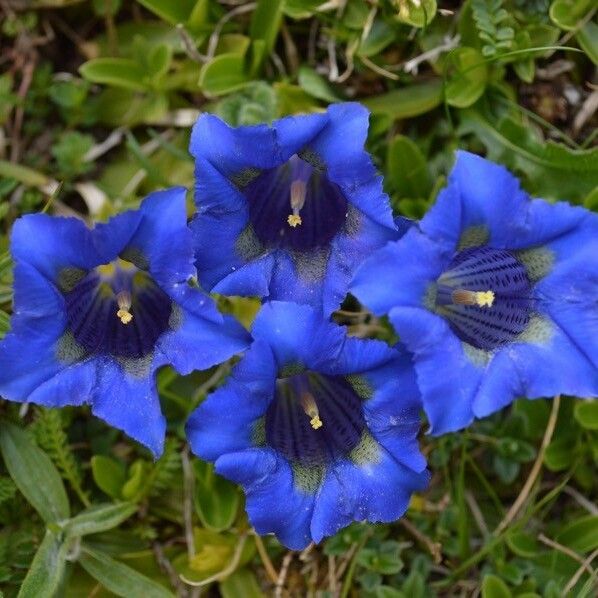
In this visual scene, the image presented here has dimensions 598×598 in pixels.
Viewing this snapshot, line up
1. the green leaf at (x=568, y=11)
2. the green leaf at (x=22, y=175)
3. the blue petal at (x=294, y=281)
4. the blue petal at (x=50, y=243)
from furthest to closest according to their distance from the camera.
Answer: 1. the green leaf at (x=22, y=175)
2. the green leaf at (x=568, y=11)
3. the blue petal at (x=294, y=281)
4. the blue petal at (x=50, y=243)

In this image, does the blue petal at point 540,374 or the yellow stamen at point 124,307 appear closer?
the blue petal at point 540,374

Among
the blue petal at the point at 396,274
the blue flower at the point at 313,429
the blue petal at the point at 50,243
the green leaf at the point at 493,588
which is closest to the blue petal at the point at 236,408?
the blue flower at the point at 313,429

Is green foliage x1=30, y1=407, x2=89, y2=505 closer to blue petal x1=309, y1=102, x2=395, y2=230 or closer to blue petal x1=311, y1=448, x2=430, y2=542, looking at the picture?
blue petal x1=311, y1=448, x2=430, y2=542

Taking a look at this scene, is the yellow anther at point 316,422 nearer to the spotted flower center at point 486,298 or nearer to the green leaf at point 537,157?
the spotted flower center at point 486,298

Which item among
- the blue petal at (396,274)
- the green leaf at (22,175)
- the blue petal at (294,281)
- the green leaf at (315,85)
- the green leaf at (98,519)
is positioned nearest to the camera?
the blue petal at (396,274)

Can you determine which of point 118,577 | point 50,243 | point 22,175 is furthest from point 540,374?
point 22,175

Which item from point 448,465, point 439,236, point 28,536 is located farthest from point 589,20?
point 28,536

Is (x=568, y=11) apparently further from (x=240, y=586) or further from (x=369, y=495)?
(x=240, y=586)
